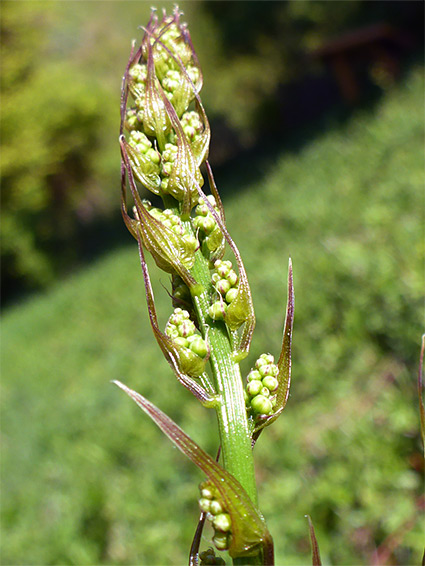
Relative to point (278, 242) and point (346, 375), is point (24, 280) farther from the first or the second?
point (346, 375)

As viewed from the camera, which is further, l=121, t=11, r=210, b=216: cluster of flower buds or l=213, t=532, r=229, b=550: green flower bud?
l=121, t=11, r=210, b=216: cluster of flower buds

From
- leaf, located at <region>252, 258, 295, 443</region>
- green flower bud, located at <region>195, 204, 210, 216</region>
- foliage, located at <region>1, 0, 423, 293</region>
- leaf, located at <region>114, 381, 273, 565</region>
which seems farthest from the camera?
foliage, located at <region>1, 0, 423, 293</region>

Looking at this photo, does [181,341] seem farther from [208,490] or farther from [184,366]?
[208,490]

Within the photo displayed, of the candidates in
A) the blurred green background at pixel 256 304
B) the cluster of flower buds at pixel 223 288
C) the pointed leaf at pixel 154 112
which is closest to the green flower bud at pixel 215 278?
the cluster of flower buds at pixel 223 288

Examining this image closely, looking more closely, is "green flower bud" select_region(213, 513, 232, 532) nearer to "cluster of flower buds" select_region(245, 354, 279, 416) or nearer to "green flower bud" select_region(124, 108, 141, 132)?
"cluster of flower buds" select_region(245, 354, 279, 416)

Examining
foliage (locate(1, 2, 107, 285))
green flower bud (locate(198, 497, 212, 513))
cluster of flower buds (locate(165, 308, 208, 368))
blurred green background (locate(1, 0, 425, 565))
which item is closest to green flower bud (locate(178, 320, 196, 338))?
cluster of flower buds (locate(165, 308, 208, 368))

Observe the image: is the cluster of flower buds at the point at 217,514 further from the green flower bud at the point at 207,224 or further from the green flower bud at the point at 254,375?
the green flower bud at the point at 207,224

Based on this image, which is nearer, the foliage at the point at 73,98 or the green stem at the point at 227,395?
the green stem at the point at 227,395
